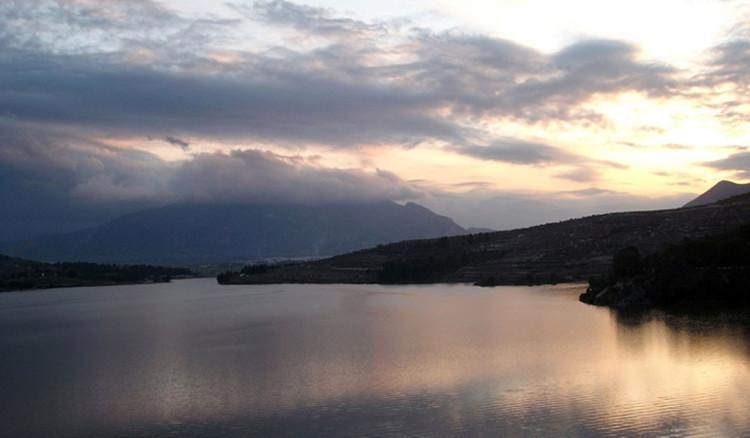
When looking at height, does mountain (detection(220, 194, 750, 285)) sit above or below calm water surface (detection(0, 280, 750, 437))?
above

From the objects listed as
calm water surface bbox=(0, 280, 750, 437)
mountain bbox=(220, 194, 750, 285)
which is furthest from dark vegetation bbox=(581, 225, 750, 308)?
mountain bbox=(220, 194, 750, 285)

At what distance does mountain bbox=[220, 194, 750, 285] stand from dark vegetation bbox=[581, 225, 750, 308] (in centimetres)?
3578

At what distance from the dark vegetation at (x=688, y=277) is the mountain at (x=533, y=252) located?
3578 centimetres

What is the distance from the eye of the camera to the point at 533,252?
15375 cm

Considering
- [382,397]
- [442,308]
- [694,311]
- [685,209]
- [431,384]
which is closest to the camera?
[382,397]

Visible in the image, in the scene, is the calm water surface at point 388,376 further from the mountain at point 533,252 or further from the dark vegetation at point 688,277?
the mountain at point 533,252

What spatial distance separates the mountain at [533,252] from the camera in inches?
5261

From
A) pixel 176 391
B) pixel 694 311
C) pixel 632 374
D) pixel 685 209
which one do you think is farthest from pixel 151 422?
pixel 685 209

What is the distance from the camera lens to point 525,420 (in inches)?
1287

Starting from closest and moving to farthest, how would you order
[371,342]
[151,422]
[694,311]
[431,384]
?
[151,422] → [431,384] → [371,342] → [694,311]

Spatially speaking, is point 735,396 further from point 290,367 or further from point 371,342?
point 371,342

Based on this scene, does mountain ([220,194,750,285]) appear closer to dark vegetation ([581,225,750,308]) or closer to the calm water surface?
dark vegetation ([581,225,750,308])

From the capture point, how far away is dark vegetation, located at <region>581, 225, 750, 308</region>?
3130 inches

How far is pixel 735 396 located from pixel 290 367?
27.1 meters
